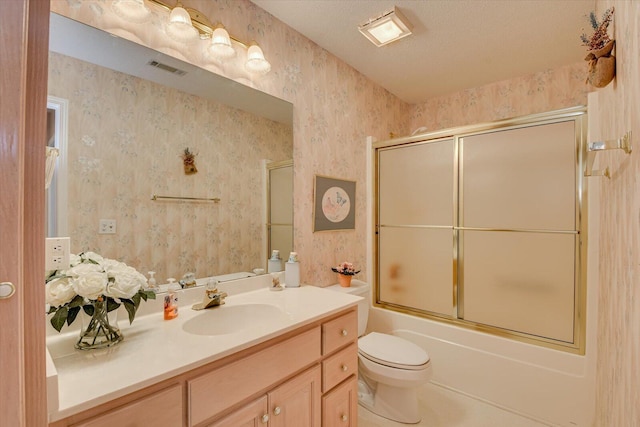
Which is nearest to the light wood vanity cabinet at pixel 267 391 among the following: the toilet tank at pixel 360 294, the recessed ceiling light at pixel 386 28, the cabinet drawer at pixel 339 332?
the cabinet drawer at pixel 339 332

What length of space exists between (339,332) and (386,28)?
1905 millimetres

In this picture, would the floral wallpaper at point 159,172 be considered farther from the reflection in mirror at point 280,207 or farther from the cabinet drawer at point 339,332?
the cabinet drawer at point 339,332

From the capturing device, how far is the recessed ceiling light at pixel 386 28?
1.80m

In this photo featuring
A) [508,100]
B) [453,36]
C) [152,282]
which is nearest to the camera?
[152,282]

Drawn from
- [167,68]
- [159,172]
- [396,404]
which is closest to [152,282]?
[159,172]

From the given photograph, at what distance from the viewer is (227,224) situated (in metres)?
1.62

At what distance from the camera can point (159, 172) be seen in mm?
1369

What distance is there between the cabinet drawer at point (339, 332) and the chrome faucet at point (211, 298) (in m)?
0.53

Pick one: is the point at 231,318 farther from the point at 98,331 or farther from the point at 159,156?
the point at 159,156

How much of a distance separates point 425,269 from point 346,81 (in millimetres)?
1708

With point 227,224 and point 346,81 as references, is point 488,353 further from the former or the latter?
point 346,81

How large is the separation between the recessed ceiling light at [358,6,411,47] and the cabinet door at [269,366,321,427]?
2.03 meters

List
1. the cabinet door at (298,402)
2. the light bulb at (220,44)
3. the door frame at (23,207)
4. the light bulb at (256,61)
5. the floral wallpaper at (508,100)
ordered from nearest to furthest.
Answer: the door frame at (23,207) → the cabinet door at (298,402) → the light bulb at (220,44) → the light bulb at (256,61) → the floral wallpaper at (508,100)

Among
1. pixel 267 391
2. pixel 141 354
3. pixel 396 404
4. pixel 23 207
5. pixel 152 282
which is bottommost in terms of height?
pixel 396 404
